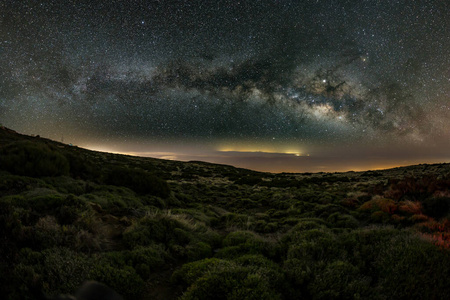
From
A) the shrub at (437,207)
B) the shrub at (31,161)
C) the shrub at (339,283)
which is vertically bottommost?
the shrub at (339,283)

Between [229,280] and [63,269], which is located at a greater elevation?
[63,269]

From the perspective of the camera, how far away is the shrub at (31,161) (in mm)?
10617

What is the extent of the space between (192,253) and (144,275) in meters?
1.54

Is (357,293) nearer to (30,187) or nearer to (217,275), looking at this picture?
(217,275)

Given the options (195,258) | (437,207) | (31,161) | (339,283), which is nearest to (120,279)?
(195,258)

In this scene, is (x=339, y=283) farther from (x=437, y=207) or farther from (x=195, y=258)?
(x=437, y=207)

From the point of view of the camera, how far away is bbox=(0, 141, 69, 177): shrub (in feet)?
34.8

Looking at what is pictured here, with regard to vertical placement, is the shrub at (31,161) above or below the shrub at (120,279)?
above

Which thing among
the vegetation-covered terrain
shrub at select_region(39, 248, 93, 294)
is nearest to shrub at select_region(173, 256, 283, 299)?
the vegetation-covered terrain

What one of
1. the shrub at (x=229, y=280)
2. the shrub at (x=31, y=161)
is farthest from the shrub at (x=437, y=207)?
the shrub at (x=31, y=161)

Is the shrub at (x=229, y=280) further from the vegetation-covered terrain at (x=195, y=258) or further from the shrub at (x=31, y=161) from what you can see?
the shrub at (x=31, y=161)

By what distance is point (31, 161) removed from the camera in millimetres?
11234

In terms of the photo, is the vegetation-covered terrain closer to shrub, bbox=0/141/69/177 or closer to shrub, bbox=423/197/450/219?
shrub, bbox=423/197/450/219

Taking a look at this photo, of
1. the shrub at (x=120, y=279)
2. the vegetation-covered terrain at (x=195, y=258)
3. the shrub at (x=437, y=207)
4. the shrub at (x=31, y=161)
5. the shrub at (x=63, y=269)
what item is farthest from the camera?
the shrub at (x=31, y=161)
